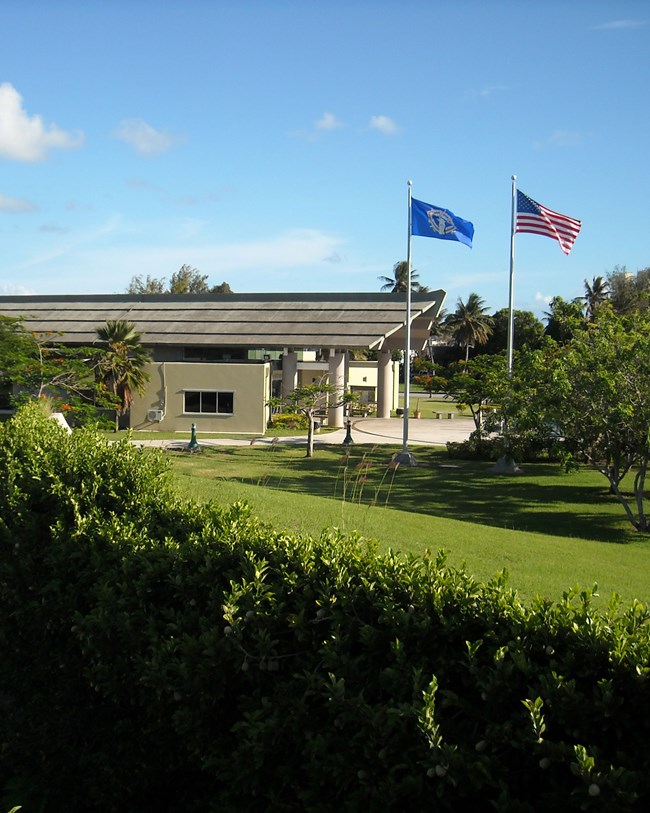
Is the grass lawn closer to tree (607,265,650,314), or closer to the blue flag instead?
the blue flag

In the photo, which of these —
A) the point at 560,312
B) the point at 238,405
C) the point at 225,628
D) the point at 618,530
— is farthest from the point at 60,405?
the point at 225,628

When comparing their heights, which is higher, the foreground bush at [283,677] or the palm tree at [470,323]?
the palm tree at [470,323]

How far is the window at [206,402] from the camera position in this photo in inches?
1554

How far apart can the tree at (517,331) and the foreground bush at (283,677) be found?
6719 centimetres

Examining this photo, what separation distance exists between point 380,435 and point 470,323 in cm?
5071

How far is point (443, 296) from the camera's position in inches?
1743

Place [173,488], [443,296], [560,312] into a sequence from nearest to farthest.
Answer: [173,488] < [560,312] < [443,296]

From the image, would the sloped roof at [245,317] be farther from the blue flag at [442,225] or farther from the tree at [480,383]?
the blue flag at [442,225]

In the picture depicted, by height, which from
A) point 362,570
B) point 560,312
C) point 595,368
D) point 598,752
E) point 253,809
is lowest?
point 253,809

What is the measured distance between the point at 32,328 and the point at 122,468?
42.3m

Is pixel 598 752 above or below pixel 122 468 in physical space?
below

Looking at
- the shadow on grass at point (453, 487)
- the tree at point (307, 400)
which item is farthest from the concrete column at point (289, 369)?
the shadow on grass at point (453, 487)

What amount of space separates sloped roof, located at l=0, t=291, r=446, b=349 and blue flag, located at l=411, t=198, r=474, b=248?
1305 centimetres

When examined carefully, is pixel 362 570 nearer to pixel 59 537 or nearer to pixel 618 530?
pixel 59 537
